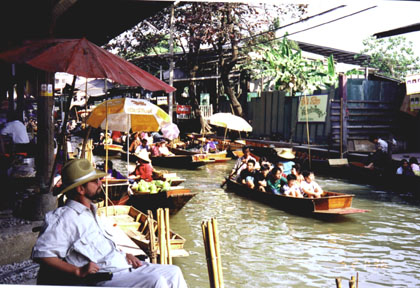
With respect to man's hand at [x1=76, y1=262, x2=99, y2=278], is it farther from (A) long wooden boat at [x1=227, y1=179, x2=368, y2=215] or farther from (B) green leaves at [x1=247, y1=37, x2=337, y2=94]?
(B) green leaves at [x1=247, y1=37, x2=337, y2=94]

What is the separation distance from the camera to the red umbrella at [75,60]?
13.3 ft

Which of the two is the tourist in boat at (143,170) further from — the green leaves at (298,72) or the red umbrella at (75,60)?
the green leaves at (298,72)

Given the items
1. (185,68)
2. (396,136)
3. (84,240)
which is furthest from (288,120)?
(84,240)

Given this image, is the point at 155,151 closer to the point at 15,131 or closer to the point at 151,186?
the point at 151,186

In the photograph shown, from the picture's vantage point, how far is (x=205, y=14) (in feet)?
72.2

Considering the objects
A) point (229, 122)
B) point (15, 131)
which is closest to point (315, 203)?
point (15, 131)

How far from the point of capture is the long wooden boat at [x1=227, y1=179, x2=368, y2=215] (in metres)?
9.55

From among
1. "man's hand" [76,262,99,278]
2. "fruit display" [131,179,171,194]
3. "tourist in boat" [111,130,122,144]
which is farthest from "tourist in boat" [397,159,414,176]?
"tourist in boat" [111,130,122,144]

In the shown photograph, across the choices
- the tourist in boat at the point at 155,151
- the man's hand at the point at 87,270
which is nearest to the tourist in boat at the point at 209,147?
the tourist in boat at the point at 155,151

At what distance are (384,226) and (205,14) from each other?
15.5 metres

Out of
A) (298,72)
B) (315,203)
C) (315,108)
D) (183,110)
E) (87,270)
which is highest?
(298,72)

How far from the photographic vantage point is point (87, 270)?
2889 mm

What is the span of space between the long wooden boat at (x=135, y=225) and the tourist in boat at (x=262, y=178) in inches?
185

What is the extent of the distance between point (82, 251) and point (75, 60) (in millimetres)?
2019
